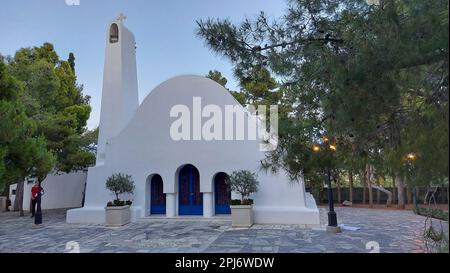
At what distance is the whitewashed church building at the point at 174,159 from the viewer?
13438 millimetres

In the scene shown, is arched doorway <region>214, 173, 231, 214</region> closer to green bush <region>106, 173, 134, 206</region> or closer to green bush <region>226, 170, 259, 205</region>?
green bush <region>226, 170, 259, 205</region>

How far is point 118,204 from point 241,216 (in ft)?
16.4

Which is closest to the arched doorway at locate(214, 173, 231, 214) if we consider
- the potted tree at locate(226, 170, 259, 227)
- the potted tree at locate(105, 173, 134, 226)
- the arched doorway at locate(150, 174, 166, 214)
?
the potted tree at locate(226, 170, 259, 227)

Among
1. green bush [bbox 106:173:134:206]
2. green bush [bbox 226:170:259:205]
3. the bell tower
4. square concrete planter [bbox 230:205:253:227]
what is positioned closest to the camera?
square concrete planter [bbox 230:205:253:227]

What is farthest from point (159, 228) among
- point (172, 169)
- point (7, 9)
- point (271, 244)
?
point (7, 9)

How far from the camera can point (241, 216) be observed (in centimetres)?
1166

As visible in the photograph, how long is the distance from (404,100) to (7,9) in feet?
24.8

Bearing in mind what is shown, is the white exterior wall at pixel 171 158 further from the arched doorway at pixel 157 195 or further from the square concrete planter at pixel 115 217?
the square concrete planter at pixel 115 217

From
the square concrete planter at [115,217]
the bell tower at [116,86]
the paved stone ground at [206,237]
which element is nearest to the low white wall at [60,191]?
the bell tower at [116,86]

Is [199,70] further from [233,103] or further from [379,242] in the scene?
[379,242]

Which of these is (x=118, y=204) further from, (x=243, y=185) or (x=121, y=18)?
(x=121, y=18)

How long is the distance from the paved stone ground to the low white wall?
7869 millimetres

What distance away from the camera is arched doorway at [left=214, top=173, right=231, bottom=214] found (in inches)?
551

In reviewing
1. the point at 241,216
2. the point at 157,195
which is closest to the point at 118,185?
the point at 157,195
